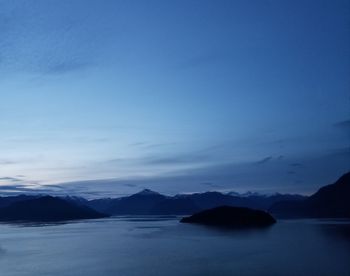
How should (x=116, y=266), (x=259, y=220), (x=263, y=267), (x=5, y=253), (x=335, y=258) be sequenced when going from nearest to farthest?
1. (x=263, y=267)
2. (x=116, y=266)
3. (x=335, y=258)
4. (x=5, y=253)
5. (x=259, y=220)

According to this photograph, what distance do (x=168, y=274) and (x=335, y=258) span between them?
28.2 metres

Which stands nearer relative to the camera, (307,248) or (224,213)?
(307,248)

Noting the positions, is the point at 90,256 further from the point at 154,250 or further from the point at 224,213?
the point at 224,213

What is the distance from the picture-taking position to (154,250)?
80.1 m

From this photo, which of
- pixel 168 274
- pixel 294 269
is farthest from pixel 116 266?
pixel 294 269

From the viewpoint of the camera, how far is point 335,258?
211 ft

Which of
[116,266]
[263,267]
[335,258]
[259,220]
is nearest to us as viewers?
[263,267]

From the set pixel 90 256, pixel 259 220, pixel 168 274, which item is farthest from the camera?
pixel 259 220

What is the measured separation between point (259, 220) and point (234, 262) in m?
128

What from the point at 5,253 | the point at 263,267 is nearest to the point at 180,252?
the point at 263,267

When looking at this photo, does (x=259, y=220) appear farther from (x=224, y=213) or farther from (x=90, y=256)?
(x=90, y=256)

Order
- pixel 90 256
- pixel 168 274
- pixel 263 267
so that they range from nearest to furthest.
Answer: pixel 168 274 → pixel 263 267 → pixel 90 256

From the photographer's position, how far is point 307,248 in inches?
3184

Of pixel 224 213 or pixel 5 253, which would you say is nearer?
pixel 5 253
